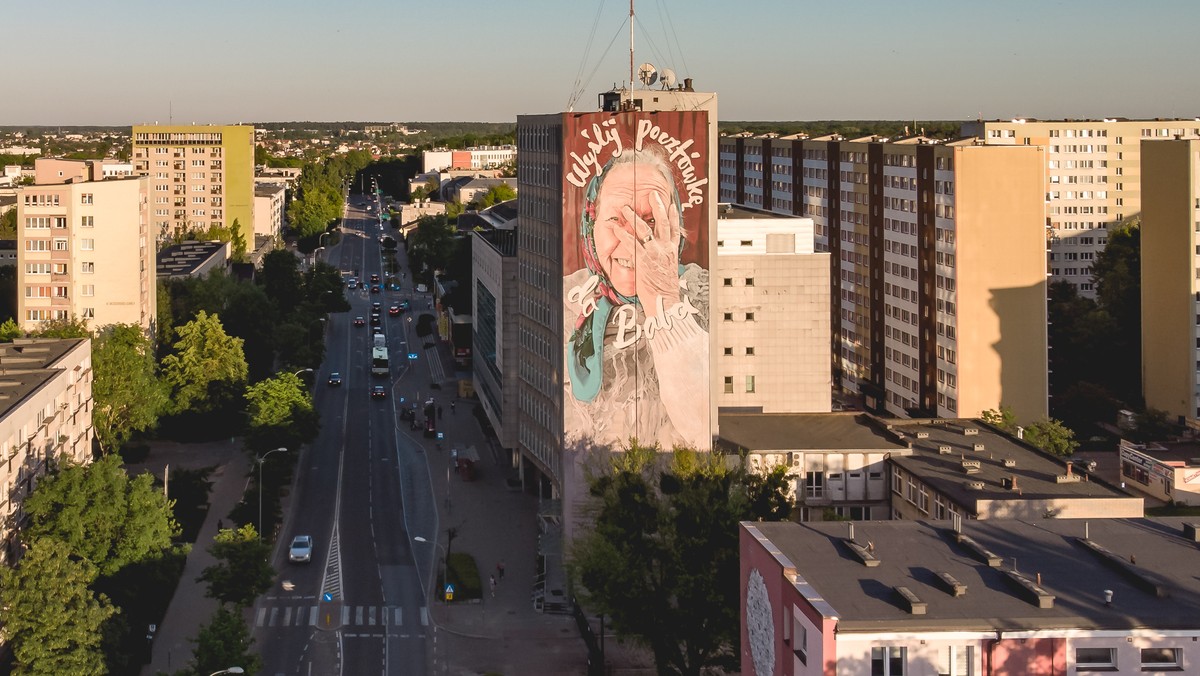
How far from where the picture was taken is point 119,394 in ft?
247

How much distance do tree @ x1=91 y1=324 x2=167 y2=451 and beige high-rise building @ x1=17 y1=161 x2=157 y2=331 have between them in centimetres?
561

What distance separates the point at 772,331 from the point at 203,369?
32.4 meters

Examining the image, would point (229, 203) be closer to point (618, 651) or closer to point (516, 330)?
point (516, 330)

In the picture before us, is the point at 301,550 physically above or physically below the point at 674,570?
below

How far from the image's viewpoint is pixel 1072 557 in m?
34.4

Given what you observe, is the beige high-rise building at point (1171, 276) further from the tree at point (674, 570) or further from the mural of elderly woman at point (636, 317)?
the tree at point (674, 570)

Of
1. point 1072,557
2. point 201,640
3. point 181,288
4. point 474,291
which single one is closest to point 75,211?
point 181,288

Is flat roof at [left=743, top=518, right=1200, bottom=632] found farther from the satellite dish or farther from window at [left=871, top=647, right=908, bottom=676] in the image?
the satellite dish

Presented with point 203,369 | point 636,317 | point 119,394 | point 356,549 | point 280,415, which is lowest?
point 356,549

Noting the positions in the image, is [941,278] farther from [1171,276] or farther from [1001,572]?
[1001,572]

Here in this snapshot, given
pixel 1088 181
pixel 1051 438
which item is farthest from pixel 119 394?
pixel 1088 181

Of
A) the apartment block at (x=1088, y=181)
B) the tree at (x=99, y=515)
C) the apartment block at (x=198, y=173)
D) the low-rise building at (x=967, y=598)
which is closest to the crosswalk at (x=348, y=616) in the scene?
the tree at (x=99, y=515)

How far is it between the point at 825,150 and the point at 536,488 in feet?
141

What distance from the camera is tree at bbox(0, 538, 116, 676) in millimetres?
43000
